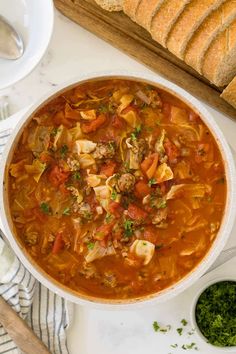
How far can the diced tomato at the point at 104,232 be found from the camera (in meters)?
4.71

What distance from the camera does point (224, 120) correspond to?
16.5ft

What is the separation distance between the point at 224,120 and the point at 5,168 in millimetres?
1443

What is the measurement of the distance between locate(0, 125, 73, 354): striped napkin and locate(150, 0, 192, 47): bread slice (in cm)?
113

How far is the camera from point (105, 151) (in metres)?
4.64

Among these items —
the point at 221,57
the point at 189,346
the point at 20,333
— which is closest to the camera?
the point at 221,57

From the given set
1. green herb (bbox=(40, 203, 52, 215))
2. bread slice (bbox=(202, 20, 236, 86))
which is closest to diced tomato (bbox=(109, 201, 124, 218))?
green herb (bbox=(40, 203, 52, 215))

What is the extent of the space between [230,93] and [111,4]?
956mm

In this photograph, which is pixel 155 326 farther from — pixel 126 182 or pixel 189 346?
pixel 126 182

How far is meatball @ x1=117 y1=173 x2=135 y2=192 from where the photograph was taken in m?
4.63

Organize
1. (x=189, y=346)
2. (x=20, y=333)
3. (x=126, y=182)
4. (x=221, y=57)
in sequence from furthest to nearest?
(x=189, y=346), (x=20, y=333), (x=221, y=57), (x=126, y=182)

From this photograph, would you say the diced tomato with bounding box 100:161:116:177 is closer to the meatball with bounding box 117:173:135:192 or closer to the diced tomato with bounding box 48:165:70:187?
the meatball with bounding box 117:173:135:192

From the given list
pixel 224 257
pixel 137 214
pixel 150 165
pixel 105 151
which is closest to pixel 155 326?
pixel 224 257

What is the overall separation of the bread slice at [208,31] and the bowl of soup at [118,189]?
29 cm

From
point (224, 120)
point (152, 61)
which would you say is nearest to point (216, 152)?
point (224, 120)
